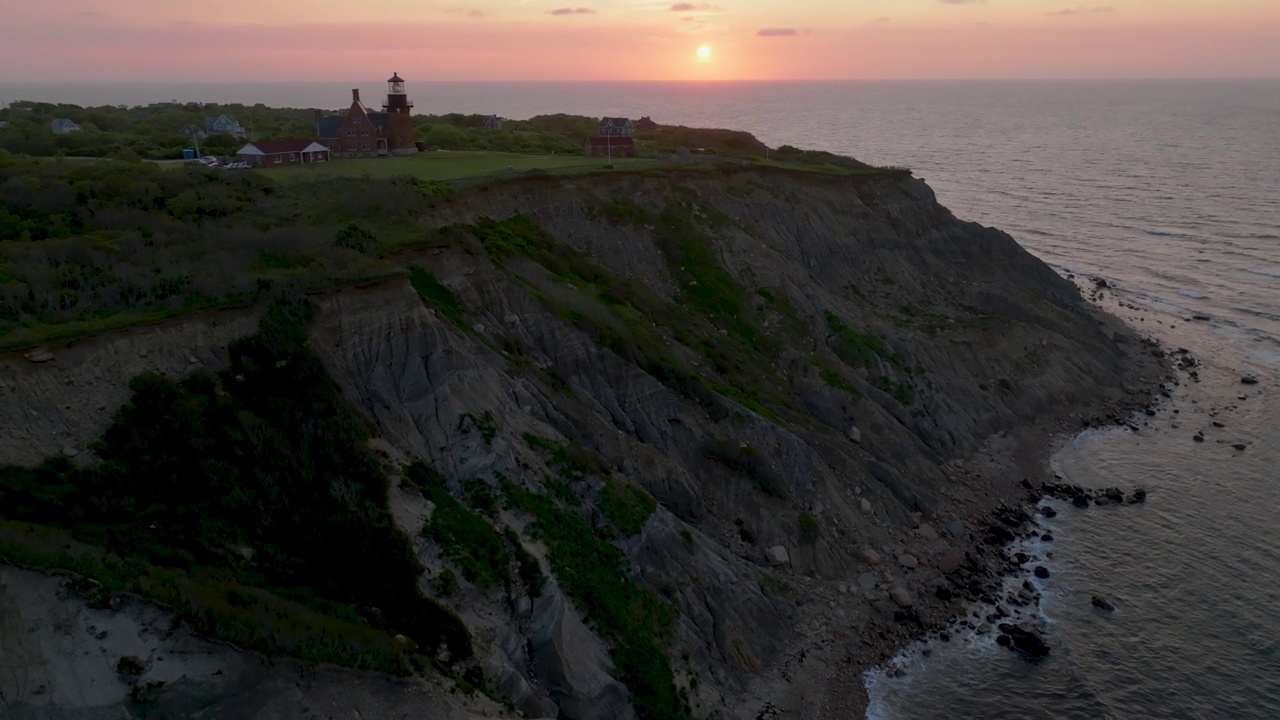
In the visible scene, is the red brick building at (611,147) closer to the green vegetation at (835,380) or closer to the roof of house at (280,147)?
the roof of house at (280,147)

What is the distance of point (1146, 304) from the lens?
228 ft

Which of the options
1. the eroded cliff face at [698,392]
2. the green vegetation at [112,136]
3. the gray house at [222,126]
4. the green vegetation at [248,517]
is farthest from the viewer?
the gray house at [222,126]

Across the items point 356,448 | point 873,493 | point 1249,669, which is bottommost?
point 1249,669

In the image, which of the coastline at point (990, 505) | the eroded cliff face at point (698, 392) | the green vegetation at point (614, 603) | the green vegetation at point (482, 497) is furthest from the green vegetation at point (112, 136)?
the coastline at point (990, 505)

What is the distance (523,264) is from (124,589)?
2307cm

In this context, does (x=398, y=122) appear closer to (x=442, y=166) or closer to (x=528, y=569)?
(x=442, y=166)

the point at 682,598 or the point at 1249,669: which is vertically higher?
the point at 682,598

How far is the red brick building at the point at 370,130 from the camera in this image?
2153 inches

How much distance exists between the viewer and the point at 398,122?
56719mm

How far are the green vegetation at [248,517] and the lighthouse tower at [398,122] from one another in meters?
35.2

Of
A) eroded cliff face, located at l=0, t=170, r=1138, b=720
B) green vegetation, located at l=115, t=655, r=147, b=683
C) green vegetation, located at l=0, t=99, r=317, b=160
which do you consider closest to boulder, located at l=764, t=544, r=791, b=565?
eroded cliff face, located at l=0, t=170, r=1138, b=720

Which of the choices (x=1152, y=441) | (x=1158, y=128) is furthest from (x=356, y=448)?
(x=1158, y=128)

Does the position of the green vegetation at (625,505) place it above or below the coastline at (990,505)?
above

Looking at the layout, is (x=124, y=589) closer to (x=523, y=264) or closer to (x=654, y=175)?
(x=523, y=264)
